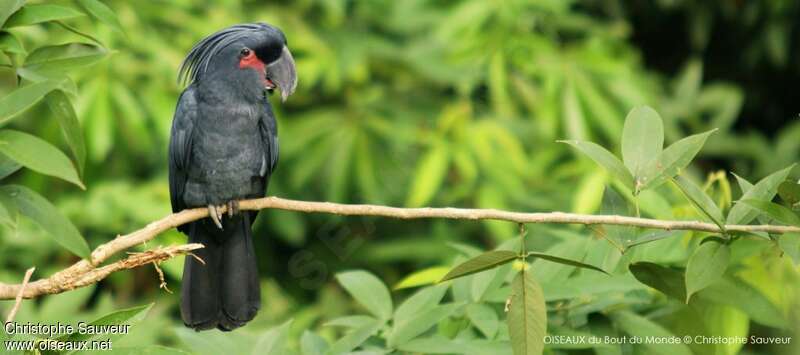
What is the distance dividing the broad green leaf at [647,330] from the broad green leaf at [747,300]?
0.11 metres

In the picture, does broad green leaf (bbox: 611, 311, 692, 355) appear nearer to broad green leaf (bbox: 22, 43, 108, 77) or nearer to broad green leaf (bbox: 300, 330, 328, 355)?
broad green leaf (bbox: 300, 330, 328, 355)

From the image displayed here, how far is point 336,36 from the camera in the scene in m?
4.47

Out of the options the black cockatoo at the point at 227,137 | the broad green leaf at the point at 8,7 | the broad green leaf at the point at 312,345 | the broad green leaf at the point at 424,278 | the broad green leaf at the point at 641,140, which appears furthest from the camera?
the black cockatoo at the point at 227,137

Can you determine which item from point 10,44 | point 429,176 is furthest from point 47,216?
point 429,176

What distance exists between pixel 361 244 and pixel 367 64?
0.83 meters

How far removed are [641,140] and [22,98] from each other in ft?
3.39

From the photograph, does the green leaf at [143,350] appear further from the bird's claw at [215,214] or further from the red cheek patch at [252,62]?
the red cheek patch at [252,62]

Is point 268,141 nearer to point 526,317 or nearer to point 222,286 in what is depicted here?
point 222,286

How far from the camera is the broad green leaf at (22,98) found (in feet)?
4.90

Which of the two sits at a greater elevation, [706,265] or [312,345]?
[312,345]

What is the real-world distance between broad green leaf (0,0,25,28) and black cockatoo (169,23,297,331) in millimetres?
760

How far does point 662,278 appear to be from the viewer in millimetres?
1789

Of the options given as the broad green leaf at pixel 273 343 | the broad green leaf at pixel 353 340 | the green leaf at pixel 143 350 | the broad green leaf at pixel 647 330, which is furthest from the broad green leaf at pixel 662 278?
the green leaf at pixel 143 350

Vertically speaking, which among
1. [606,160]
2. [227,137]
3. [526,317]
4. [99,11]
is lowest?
[526,317]
